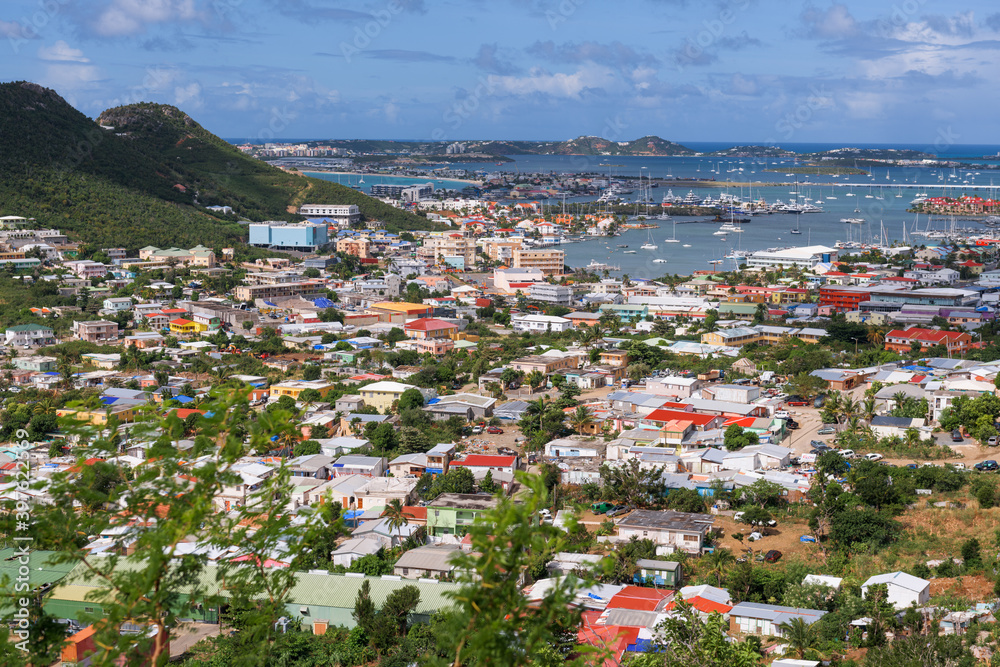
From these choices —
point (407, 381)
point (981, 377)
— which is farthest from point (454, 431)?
point (981, 377)

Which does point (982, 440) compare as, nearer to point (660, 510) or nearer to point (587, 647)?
point (660, 510)

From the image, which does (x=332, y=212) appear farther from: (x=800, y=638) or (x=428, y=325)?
(x=800, y=638)

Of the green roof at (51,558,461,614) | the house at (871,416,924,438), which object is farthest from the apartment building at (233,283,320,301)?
the green roof at (51,558,461,614)

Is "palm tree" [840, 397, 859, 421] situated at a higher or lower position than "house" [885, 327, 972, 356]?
lower

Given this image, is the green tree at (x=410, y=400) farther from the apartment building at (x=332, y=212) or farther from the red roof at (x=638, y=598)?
the apartment building at (x=332, y=212)

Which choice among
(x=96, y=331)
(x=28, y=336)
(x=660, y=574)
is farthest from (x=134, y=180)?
(x=660, y=574)

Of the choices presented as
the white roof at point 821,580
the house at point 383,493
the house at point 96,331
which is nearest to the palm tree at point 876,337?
the white roof at point 821,580

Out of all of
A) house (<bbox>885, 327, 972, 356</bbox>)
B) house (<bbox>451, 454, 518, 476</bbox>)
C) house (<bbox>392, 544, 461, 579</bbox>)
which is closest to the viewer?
house (<bbox>392, 544, 461, 579</bbox>)

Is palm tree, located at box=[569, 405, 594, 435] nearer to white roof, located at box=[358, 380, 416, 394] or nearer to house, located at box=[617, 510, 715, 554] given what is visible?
white roof, located at box=[358, 380, 416, 394]
